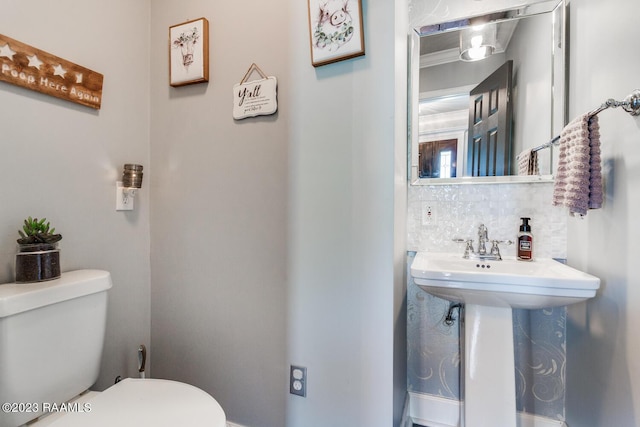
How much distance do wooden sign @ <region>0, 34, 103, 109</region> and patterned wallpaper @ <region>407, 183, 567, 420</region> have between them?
1.48 m

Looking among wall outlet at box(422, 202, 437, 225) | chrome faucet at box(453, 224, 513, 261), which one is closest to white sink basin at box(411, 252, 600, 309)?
chrome faucet at box(453, 224, 513, 261)

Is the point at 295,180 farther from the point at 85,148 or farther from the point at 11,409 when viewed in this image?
the point at 11,409

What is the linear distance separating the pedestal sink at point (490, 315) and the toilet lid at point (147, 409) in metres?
0.78

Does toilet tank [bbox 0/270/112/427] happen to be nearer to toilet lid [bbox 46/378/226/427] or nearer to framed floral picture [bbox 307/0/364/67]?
toilet lid [bbox 46/378/226/427]

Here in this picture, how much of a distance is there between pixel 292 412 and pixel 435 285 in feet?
2.47

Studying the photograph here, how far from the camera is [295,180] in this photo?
A: 114 cm

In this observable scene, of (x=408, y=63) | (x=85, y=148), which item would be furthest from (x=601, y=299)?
(x=85, y=148)

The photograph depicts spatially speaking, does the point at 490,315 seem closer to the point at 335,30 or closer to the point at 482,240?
the point at 482,240

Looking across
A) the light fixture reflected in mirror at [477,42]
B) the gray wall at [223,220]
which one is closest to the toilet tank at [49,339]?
the gray wall at [223,220]

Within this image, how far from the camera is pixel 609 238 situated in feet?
3.13

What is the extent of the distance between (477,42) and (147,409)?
196 centimetres

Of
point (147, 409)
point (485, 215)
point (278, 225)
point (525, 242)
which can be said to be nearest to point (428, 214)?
point (485, 215)

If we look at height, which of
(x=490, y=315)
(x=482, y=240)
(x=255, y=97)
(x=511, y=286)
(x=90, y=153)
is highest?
(x=255, y=97)

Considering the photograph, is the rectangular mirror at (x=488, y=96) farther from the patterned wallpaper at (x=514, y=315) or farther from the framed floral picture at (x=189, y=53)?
the framed floral picture at (x=189, y=53)
